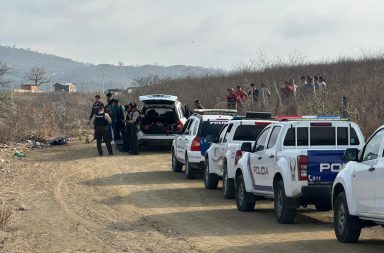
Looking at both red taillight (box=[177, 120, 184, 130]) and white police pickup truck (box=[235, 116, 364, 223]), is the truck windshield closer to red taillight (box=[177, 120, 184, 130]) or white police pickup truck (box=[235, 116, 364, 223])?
white police pickup truck (box=[235, 116, 364, 223])

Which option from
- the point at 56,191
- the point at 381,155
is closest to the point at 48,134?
the point at 56,191

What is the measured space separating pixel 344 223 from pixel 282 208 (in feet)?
6.45

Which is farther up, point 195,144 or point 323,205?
point 195,144

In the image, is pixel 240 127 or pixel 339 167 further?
pixel 240 127

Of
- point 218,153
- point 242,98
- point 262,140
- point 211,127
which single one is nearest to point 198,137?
point 211,127

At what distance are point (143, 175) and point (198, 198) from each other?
16.7 feet

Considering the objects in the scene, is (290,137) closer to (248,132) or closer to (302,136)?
(302,136)

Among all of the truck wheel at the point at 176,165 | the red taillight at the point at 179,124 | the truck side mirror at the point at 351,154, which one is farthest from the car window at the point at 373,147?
the red taillight at the point at 179,124

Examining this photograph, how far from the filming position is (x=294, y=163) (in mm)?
12609

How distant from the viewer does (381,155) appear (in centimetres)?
1030

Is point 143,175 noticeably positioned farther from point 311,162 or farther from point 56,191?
point 311,162

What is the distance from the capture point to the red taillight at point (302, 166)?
12.5 meters

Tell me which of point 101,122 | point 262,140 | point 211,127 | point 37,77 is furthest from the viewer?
point 37,77

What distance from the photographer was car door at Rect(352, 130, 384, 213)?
408 inches
